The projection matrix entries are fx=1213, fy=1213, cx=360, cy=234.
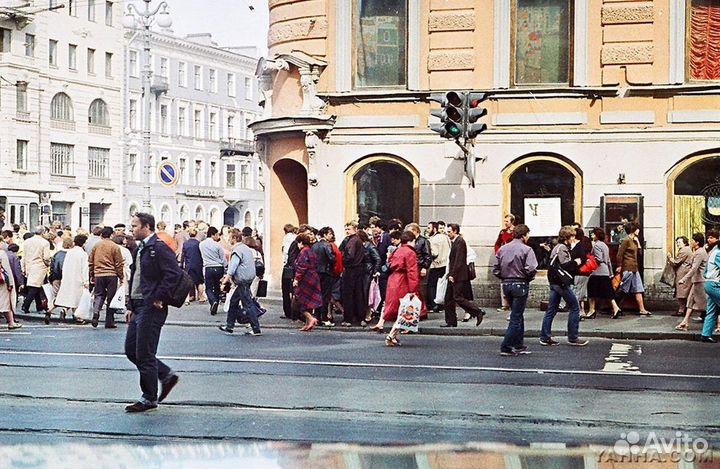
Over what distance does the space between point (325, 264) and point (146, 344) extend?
9689 millimetres

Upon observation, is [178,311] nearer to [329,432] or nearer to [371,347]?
[371,347]

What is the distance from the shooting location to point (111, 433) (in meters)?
10.4

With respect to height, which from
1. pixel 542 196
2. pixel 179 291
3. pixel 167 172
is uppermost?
pixel 167 172

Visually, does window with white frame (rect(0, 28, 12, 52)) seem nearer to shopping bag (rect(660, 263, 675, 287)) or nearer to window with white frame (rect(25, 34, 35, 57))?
window with white frame (rect(25, 34, 35, 57))

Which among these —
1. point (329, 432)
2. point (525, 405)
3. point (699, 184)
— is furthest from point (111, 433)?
point (699, 184)

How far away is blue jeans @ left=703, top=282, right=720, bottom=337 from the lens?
18328mm

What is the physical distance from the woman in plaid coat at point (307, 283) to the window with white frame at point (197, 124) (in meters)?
68.1

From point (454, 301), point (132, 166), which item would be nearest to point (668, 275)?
point (454, 301)

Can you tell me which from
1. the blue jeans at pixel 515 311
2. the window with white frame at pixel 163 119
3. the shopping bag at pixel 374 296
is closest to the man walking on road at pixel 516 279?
the blue jeans at pixel 515 311

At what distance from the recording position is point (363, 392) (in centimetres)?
1295

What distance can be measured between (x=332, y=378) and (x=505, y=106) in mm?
12180

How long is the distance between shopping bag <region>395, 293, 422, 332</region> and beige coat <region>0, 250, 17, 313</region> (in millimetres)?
7217

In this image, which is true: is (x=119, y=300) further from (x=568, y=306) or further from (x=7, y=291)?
(x=568, y=306)

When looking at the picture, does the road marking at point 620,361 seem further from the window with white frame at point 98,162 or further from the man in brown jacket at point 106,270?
the window with white frame at point 98,162
